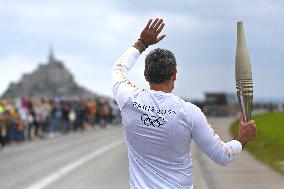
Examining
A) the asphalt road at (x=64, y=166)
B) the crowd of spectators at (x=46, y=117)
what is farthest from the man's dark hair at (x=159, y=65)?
the crowd of spectators at (x=46, y=117)

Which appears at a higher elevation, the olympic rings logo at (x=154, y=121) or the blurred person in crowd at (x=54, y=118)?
the olympic rings logo at (x=154, y=121)

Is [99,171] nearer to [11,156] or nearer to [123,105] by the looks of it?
[11,156]

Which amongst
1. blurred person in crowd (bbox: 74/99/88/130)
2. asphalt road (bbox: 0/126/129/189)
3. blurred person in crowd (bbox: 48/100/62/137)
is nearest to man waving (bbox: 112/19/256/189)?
asphalt road (bbox: 0/126/129/189)

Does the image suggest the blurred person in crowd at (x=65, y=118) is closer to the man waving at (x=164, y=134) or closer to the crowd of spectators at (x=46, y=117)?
the crowd of spectators at (x=46, y=117)

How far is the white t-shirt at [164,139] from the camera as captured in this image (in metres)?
4.15

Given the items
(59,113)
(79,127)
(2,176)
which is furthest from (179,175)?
(79,127)

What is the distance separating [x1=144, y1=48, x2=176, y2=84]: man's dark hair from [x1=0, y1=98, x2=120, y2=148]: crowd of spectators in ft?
74.0

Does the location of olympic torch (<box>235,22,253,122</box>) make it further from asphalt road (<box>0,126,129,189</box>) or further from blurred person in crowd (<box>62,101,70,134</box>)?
blurred person in crowd (<box>62,101,70,134</box>)

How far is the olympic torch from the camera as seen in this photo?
3809mm

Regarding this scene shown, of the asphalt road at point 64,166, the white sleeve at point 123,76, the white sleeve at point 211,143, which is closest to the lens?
the white sleeve at point 211,143

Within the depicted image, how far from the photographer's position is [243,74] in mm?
3812

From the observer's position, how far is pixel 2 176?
55.6ft

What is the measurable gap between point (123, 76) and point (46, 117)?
3013 cm

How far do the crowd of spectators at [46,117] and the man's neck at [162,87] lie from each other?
22.5 metres
